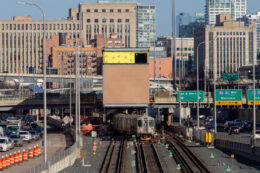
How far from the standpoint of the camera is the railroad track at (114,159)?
4696 centimetres

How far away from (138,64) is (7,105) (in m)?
18.9

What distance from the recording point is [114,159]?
2189 inches

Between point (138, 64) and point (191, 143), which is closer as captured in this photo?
point (191, 143)

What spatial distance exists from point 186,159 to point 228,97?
116ft

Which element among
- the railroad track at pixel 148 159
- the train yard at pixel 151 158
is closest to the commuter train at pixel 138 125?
the train yard at pixel 151 158

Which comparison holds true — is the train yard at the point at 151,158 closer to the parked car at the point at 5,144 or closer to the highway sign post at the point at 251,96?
the parked car at the point at 5,144

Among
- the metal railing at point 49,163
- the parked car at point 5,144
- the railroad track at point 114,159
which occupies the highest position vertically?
the metal railing at point 49,163

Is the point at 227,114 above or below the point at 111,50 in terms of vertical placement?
below

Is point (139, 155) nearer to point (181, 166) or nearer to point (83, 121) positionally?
point (181, 166)

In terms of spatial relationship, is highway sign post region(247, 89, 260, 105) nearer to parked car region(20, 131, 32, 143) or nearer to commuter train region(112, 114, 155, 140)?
commuter train region(112, 114, 155, 140)

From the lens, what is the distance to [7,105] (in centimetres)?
9450

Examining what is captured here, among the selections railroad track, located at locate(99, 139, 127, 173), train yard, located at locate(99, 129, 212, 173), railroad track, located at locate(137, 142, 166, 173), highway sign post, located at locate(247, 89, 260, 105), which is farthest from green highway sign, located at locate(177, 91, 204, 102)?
railroad track, located at locate(137, 142, 166, 173)

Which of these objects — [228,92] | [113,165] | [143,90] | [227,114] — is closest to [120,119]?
[143,90]

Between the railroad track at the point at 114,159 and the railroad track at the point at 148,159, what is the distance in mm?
1282
